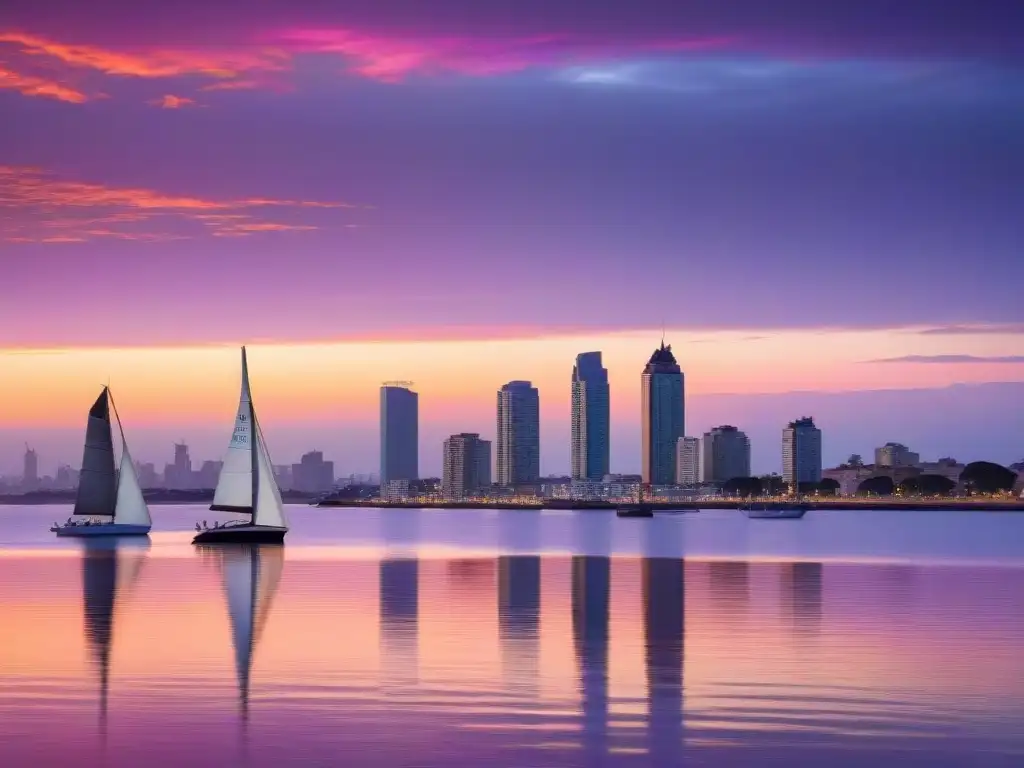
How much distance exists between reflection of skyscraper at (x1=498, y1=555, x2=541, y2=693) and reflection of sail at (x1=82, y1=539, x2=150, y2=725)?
952cm

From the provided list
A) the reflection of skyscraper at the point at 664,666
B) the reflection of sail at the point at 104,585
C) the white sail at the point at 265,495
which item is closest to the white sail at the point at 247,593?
the white sail at the point at 265,495

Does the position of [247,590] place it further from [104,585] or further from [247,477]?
[247,477]

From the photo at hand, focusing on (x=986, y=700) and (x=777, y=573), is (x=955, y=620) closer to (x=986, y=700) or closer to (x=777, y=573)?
(x=986, y=700)

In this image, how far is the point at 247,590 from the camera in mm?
68188

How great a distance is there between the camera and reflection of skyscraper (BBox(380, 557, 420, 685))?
3856 cm

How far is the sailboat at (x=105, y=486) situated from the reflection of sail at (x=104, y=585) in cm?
142

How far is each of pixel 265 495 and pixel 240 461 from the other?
3.94 meters

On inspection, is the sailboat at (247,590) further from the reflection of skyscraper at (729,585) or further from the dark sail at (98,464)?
the reflection of skyscraper at (729,585)

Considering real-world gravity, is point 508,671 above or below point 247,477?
below

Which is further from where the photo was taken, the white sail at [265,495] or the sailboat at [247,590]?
the white sail at [265,495]

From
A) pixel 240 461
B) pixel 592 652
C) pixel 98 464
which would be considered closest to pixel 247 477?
pixel 240 461

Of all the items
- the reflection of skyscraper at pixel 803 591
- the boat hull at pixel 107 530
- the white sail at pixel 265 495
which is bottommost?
the reflection of skyscraper at pixel 803 591

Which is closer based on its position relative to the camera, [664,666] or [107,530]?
[664,666]

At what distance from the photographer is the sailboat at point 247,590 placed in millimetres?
40912
